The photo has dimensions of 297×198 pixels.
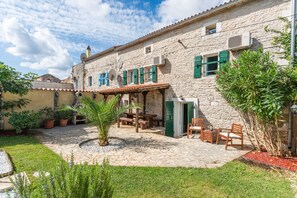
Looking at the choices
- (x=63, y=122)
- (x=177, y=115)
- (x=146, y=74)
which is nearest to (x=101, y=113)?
(x=177, y=115)

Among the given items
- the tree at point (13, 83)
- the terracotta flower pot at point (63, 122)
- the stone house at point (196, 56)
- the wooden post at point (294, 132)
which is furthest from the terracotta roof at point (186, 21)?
the terracotta flower pot at point (63, 122)

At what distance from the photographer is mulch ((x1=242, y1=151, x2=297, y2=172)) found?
4.85 metres

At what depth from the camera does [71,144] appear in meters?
7.13

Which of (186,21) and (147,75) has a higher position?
(186,21)

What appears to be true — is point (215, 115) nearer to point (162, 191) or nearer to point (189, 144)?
point (189, 144)

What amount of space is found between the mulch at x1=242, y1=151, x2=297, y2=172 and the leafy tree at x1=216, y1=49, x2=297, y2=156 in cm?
27

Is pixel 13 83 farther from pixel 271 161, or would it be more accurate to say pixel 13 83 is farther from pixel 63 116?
pixel 271 161

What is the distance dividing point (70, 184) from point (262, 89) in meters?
5.75

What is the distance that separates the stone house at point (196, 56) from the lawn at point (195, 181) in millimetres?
3603

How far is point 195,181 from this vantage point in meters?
4.00

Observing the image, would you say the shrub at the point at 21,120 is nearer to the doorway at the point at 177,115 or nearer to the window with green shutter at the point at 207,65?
the doorway at the point at 177,115

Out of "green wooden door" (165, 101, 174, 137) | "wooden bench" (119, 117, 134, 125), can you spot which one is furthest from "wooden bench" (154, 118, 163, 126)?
"green wooden door" (165, 101, 174, 137)

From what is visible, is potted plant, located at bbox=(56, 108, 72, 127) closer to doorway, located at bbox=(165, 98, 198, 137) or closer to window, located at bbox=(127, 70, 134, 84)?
window, located at bbox=(127, 70, 134, 84)

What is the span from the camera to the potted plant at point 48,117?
10.9 meters
